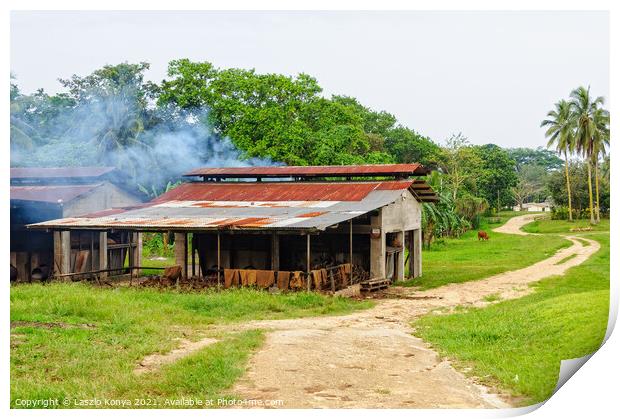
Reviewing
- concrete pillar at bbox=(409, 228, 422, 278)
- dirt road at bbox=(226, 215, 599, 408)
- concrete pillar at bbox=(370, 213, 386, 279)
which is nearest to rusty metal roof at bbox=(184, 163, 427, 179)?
concrete pillar at bbox=(409, 228, 422, 278)

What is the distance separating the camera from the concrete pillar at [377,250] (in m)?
22.1

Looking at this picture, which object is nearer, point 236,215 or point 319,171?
point 236,215

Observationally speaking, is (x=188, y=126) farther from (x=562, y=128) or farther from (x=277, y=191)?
(x=562, y=128)

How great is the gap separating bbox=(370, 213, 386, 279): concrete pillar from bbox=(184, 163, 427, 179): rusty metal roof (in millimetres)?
2853

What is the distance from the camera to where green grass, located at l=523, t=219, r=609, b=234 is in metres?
19.0

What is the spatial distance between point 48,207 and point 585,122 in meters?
15.7

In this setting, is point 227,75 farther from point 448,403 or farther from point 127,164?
point 448,403

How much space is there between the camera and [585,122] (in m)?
15.9

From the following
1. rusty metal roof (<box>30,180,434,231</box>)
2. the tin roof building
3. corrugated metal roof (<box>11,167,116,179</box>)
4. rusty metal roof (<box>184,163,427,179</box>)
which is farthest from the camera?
rusty metal roof (<box>184,163,427,179</box>)

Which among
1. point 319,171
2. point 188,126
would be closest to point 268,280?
point 319,171

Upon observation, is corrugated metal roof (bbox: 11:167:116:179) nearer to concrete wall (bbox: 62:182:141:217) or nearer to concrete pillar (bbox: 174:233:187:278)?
concrete wall (bbox: 62:182:141:217)

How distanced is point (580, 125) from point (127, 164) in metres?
19.8

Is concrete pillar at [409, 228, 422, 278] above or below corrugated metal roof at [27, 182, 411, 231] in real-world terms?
below
